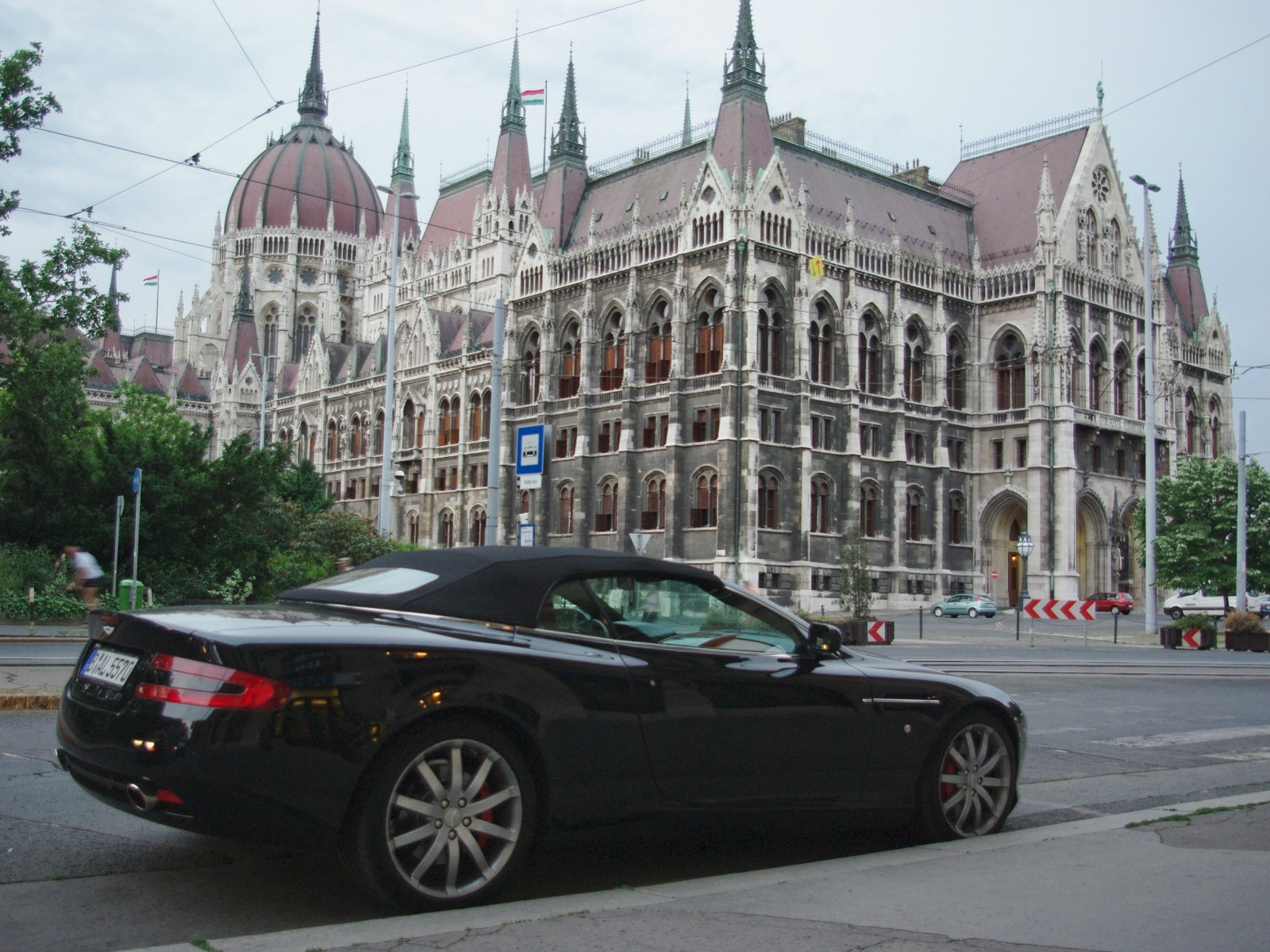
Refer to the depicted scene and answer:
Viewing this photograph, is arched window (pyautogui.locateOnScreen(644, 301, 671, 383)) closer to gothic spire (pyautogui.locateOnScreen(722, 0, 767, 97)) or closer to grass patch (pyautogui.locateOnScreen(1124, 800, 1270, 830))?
gothic spire (pyautogui.locateOnScreen(722, 0, 767, 97))

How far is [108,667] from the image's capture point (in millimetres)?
4777

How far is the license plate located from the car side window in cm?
189

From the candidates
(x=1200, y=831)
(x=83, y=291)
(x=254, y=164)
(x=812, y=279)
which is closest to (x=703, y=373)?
(x=812, y=279)

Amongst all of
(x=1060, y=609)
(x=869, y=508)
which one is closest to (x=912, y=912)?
(x=1060, y=609)

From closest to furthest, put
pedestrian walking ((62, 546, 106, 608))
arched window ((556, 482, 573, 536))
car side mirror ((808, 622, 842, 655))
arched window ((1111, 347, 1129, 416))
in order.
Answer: car side mirror ((808, 622, 842, 655)) → pedestrian walking ((62, 546, 106, 608)) → arched window ((556, 482, 573, 536)) → arched window ((1111, 347, 1129, 416))

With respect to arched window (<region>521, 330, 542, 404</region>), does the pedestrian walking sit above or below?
below

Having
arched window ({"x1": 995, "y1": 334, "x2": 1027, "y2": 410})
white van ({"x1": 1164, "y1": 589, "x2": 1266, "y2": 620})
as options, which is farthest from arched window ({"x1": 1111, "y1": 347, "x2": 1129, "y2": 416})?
white van ({"x1": 1164, "y1": 589, "x2": 1266, "y2": 620})

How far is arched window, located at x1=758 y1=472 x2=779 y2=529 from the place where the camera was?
48.9m

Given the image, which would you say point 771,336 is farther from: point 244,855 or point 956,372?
point 244,855

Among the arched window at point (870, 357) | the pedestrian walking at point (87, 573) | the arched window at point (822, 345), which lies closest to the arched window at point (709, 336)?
the arched window at point (822, 345)

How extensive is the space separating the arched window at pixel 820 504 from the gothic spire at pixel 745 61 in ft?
55.3

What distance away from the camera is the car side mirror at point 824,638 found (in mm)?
A: 5766

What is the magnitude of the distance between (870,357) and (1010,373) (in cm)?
804

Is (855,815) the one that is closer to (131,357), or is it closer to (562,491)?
(562,491)
